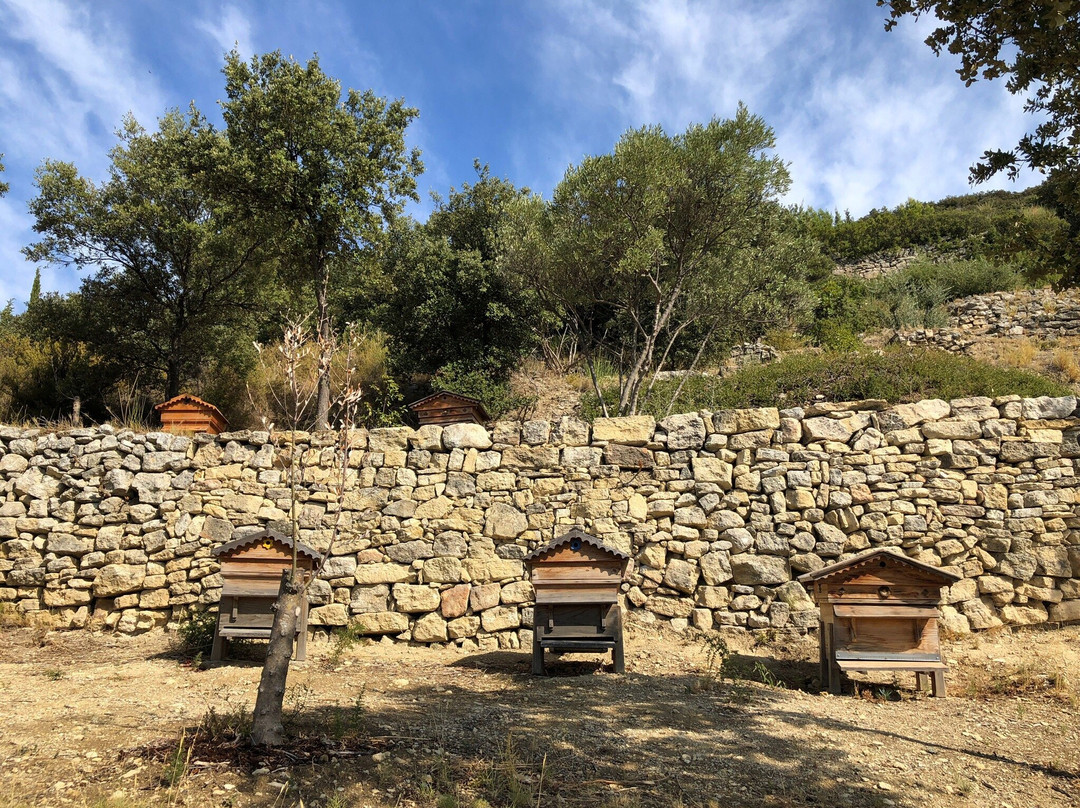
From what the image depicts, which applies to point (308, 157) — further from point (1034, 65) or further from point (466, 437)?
point (1034, 65)

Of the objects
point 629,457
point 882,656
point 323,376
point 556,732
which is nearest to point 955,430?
point 882,656

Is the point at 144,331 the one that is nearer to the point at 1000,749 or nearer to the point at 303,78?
the point at 303,78

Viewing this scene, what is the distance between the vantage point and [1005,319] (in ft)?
51.1

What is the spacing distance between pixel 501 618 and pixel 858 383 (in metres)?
6.68

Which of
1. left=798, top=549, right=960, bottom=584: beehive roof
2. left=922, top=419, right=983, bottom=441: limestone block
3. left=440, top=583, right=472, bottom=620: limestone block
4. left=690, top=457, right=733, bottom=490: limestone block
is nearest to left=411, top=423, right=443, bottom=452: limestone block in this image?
left=440, top=583, right=472, bottom=620: limestone block

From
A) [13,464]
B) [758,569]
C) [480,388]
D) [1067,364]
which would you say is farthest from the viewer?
[480,388]

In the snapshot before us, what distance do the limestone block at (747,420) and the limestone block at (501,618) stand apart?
10.3ft

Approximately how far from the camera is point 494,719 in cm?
508

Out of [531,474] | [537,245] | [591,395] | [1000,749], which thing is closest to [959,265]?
[591,395]

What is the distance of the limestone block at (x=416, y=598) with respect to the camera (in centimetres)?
804

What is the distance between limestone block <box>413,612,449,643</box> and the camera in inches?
312

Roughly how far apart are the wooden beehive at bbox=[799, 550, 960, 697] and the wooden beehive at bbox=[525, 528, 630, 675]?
175 cm

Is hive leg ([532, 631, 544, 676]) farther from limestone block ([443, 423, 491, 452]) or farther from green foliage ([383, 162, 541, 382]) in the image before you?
green foliage ([383, 162, 541, 382])

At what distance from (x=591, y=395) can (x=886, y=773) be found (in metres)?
9.17
